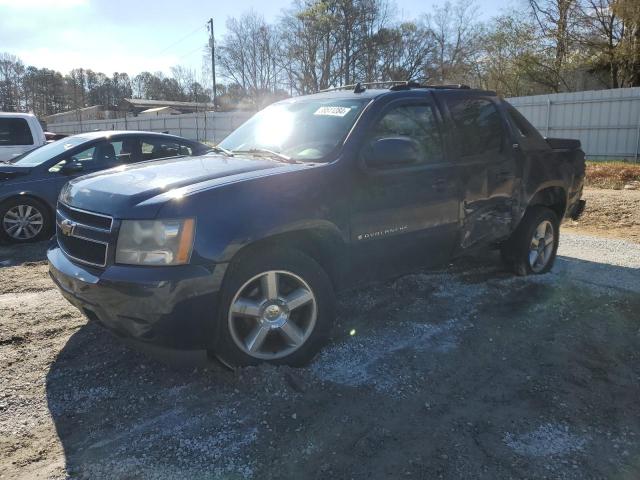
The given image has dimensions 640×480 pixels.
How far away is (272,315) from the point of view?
333cm

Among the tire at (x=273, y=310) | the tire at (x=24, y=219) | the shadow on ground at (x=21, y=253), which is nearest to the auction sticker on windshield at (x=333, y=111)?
the tire at (x=273, y=310)

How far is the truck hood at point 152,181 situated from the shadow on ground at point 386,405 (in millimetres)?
1129

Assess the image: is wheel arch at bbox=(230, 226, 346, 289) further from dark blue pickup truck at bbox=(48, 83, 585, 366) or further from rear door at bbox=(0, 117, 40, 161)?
rear door at bbox=(0, 117, 40, 161)

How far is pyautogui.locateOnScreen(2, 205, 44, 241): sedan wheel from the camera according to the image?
286 inches

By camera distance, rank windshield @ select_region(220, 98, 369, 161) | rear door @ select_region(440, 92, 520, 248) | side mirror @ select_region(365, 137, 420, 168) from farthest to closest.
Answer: rear door @ select_region(440, 92, 520, 248) → windshield @ select_region(220, 98, 369, 161) → side mirror @ select_region(365, 137, 420, 168)

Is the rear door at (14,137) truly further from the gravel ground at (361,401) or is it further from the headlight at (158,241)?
the headlight at (158,241)

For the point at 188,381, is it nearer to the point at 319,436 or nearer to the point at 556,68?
the point at 319,436

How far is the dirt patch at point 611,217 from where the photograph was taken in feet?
26.8

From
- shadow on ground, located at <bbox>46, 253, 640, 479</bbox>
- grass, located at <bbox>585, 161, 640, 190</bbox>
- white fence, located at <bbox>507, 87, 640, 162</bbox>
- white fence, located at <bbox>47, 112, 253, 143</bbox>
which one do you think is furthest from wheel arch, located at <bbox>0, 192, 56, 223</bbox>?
white fence, located at <bbox>47, 112, 253, 143</bbox>

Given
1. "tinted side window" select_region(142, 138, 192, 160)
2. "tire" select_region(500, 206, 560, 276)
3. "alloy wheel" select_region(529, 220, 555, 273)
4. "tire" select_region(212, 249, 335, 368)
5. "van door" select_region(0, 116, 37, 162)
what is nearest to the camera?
"tire" select_region(212, 249, 335, 368)

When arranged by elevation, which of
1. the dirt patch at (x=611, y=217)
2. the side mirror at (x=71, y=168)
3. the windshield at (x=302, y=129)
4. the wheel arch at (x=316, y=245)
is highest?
the windshield at (x=302, y=129)

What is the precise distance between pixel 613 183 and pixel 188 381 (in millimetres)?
11585

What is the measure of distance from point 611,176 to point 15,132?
1324cm

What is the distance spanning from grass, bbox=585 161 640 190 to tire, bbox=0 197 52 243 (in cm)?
1112
